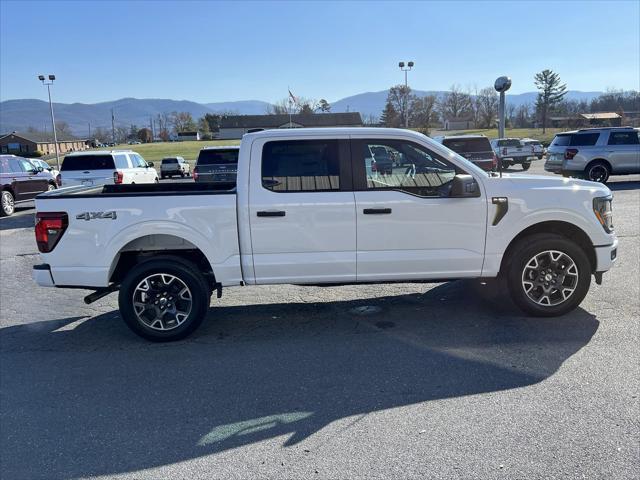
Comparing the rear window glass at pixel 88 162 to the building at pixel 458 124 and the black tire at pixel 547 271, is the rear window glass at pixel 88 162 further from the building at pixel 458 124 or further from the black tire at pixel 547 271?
the building at pixel 458 124

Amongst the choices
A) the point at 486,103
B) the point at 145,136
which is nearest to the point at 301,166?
the point at 486,103

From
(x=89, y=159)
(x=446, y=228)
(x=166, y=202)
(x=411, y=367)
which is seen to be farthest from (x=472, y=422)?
(x=89, y=159)

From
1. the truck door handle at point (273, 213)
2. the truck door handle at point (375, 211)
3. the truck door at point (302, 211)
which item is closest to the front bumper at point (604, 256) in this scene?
the truck door handle at point (375, 211)

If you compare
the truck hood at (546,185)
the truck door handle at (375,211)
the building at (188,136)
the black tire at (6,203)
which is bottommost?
the black tire at (6,203)

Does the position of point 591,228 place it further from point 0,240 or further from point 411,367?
point 0,240

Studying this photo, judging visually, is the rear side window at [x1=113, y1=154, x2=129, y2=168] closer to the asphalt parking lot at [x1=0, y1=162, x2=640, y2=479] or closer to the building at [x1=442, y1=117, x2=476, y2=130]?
the asphalt parking lot at [x1=0, y1=162, x2=640, y2=479]

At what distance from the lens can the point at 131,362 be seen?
4.71 meters

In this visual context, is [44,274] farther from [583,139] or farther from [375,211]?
[583,139]

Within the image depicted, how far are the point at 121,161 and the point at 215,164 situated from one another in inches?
169

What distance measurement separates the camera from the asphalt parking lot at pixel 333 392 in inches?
123

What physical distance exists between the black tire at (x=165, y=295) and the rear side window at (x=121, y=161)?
12.2 m

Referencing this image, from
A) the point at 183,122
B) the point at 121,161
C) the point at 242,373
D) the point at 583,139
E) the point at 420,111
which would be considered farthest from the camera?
the point at 183,122

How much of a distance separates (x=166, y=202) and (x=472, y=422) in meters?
3.33

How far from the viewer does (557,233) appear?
5.45m
